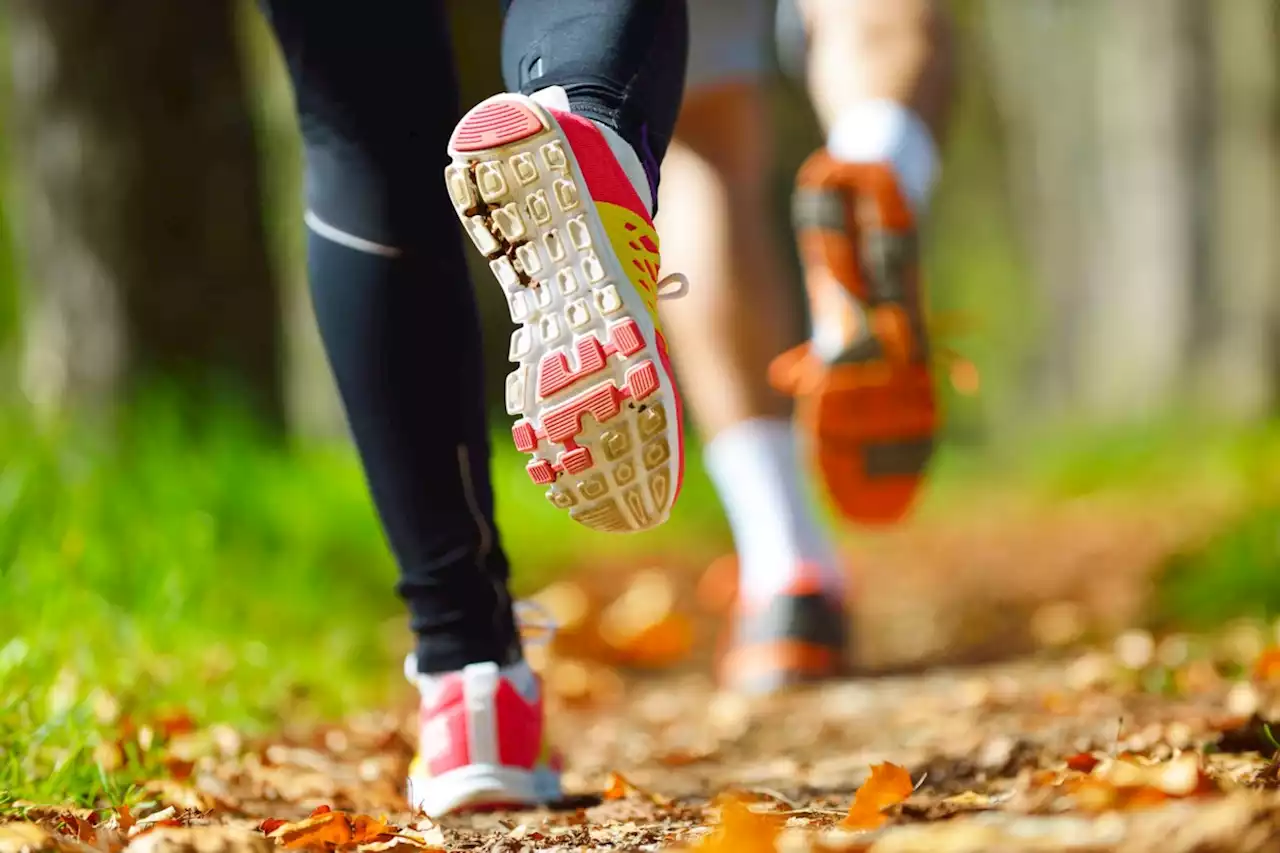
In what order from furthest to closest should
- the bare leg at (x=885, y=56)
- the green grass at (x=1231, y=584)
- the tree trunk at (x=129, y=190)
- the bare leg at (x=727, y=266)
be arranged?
the tree trunk at (x=129, y=190) → the green grass at (x=1231, y=584) → the bare leg at (x=727, y=266) → the bare leg at (x=885, y=56)

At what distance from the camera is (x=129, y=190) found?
11.7 ft

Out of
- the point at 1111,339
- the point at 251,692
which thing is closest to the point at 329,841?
the point at 251,692

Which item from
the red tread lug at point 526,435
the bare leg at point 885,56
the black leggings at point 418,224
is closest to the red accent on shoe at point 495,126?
the black leggings at point 418,224

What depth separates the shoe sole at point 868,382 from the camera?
2289 millimetres

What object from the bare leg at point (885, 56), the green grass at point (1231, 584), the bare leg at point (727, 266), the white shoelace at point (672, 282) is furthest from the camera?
the green grass at point (1231, 584)

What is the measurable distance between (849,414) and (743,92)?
27.7 inches

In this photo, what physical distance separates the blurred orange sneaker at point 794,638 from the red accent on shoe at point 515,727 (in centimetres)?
100

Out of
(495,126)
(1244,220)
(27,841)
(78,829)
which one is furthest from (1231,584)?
(1244,220)

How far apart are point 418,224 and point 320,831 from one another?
614mm

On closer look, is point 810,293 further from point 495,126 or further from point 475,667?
point 495,126

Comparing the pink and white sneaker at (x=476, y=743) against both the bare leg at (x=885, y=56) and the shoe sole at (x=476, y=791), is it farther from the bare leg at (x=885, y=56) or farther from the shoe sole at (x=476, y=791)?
the bare leg at (x=885, y=56)

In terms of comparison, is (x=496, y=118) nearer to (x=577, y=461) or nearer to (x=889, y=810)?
(x=577, y=461)

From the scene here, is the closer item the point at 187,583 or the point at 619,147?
the point at 619,147

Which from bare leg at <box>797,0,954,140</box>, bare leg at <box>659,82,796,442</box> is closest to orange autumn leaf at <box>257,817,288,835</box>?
bare leg at <box>659,82,796,442</box>
